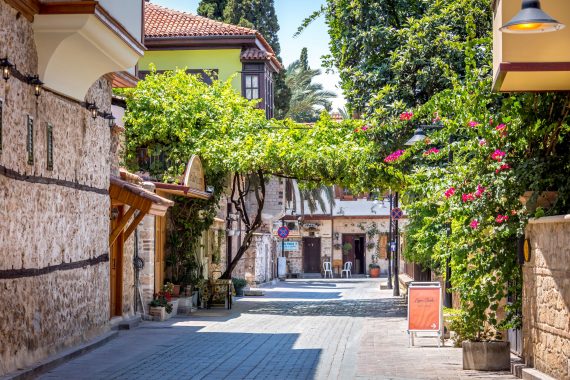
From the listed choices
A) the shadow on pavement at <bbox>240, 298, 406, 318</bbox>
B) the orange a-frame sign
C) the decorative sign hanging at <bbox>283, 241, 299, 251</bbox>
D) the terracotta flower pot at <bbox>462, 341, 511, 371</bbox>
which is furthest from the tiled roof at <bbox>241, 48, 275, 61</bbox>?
the terracotta flower pot at <bbox>462, 341, 511, 371</bbox>

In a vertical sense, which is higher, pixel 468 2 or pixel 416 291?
pixel 468 2

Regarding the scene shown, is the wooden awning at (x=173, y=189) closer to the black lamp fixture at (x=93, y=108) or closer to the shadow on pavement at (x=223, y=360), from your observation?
the shadow on pavement at (x=223, y=360)

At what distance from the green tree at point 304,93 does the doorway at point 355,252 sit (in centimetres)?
1306

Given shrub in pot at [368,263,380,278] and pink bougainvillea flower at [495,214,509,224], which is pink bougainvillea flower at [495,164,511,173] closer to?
pink bougainvillea flower at [495,214,509,224]

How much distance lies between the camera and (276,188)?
4694 cm

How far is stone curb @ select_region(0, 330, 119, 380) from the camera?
13430 millimetres

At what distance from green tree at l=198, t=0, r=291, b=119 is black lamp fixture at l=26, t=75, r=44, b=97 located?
3802 centimetres

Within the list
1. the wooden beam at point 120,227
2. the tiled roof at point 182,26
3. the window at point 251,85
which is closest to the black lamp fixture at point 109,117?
the wooden beam at point 120,227

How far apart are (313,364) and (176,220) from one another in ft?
46.8

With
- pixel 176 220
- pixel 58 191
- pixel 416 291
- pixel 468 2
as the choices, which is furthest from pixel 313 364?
pixel 176 220

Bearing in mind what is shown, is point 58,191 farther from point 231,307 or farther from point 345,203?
point 345,203

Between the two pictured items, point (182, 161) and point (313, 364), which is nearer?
point (313, 364)

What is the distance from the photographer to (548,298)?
12938 millimetres

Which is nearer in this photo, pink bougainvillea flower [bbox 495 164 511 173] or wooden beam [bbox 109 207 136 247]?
pink bougainvillea flower [bbox 495 164 511 173]
